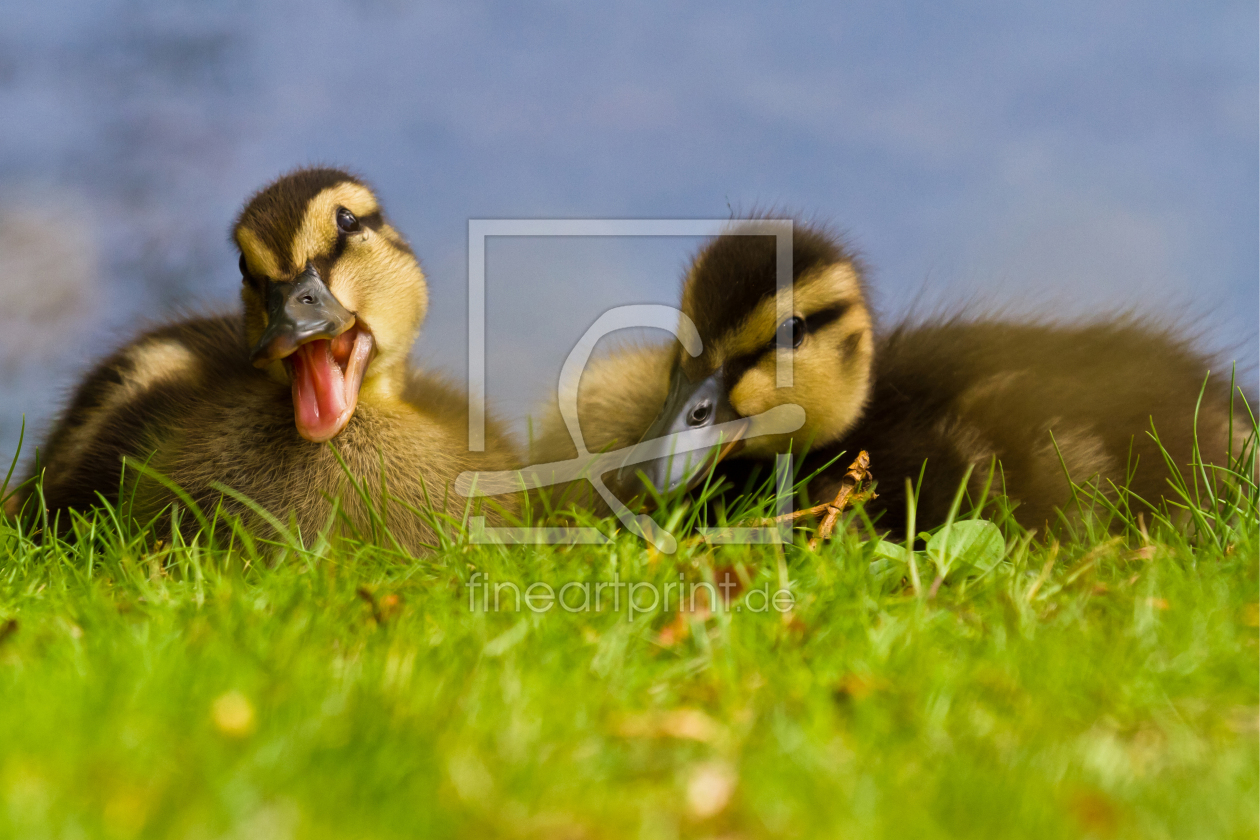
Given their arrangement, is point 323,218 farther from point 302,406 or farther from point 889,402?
point 889,402

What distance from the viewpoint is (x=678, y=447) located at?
2.25 m

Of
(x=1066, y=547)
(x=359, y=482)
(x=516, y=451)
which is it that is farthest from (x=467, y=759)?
(x=516, y=451)

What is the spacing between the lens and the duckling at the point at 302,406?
7.14 ft

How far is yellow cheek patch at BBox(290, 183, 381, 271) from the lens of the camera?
2189mm

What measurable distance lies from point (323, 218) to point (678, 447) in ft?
2.96

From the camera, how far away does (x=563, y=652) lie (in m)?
1.41

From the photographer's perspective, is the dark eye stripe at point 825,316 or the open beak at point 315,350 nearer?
the open beak at point 315,350

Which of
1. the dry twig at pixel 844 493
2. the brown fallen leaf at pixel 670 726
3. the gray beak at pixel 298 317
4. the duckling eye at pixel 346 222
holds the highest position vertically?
the duckling eye at pixel 346 222

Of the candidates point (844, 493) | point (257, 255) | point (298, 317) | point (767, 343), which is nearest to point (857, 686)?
point (844, 493)

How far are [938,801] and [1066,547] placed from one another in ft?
4.04

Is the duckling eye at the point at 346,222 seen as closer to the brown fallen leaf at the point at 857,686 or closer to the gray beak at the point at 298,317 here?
the gray beak at the point at 298,317

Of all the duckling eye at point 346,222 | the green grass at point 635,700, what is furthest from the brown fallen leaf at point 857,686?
the duckling eye at point 346,222

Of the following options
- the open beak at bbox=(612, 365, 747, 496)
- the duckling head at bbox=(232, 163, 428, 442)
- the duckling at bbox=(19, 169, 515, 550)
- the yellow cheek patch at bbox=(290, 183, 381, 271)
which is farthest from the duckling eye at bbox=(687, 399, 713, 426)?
the yellow cheek patch at bbox=(290, 183, 381, 271)

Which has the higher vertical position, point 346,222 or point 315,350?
point 346,222
